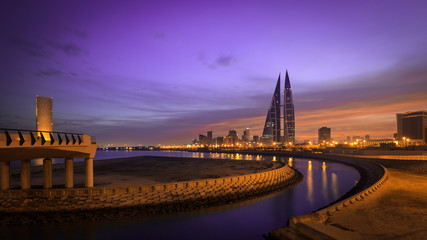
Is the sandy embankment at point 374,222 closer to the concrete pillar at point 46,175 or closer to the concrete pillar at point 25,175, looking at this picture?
the concrete pillar at point 46,175

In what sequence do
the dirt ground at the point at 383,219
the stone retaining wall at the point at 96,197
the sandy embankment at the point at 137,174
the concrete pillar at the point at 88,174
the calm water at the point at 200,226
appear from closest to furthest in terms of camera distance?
the dirt ground at the point at 383,219
the calm water at the point at 200,226
the stone retaining wall at the point at 96,197
the concrete pillar at the point at 88,174
the sandy embankment at the point at 137,174

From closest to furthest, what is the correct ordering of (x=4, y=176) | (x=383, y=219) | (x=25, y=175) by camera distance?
(x=383, y=219), (x=4, y=176), (x=25, y=175)

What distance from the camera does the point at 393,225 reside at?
1264 centimetres

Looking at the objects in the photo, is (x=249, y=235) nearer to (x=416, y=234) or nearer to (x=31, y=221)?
(x=416, y=234)

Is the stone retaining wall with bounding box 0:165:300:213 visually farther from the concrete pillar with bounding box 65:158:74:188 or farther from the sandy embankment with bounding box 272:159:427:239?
the sandy embankment with bounding box 272:159:427:239

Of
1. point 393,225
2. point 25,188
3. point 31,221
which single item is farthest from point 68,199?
point 393,225

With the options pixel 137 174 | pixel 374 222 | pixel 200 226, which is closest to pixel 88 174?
pixel 200 226

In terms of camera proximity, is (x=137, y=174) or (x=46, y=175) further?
(x=137, y=174)

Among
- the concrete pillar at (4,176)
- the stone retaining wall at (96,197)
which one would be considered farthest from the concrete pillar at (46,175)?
the concrete pillar at (4,176)

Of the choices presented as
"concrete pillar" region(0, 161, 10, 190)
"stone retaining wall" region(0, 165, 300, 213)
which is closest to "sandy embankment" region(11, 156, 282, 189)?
"concrete pillar" region(0, 161, 10, 190)

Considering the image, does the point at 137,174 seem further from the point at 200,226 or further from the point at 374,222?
the point at 374,222

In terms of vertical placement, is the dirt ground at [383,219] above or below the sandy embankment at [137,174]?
above

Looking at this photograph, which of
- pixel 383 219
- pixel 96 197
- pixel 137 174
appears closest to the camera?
pixel 383 219

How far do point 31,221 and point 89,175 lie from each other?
6637 millimetres
